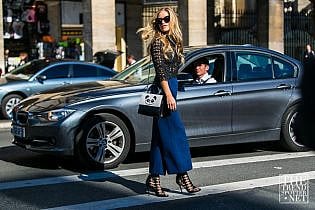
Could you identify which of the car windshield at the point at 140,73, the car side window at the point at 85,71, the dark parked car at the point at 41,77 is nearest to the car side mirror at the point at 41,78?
the dark parked car at the point at 41,77

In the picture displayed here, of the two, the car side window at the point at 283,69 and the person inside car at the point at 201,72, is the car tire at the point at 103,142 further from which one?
the car side window at the point at 283,69

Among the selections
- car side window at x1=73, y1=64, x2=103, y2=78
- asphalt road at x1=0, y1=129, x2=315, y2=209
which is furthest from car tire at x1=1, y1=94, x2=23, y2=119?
asphalt road at x1=0, y1=129, x2=315, y2=209

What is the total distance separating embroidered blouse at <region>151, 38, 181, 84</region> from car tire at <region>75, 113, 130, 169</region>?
171cm

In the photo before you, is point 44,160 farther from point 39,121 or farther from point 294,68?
point 294,68

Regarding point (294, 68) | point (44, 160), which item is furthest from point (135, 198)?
point (294, 68)

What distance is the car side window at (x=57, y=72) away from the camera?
1457cm

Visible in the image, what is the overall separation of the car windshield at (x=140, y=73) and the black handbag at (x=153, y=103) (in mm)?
1898

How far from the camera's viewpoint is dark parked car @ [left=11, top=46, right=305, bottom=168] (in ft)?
24.4

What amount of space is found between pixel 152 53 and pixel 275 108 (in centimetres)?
312

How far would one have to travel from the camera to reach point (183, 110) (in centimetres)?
782

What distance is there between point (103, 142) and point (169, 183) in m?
1.24

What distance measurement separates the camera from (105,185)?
673 centimetres

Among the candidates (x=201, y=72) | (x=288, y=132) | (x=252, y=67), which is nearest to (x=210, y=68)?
(x=201, y=72)

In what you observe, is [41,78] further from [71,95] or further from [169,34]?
[169,34]
